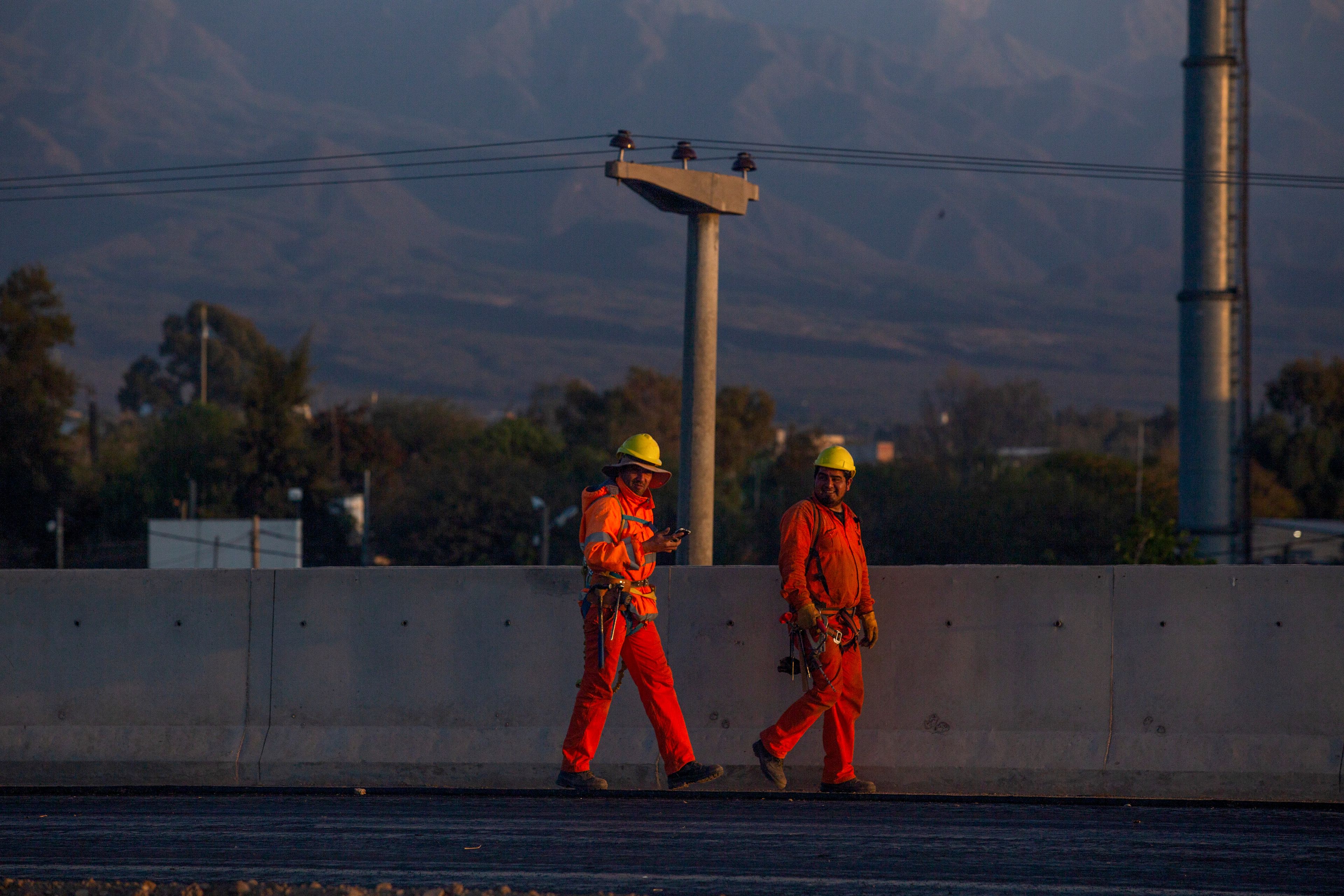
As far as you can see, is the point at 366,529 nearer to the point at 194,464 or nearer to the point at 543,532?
the point at 543,532

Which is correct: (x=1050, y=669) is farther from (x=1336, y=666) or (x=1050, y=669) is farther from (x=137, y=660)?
(x=137, y=660)

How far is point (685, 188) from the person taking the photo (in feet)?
37.1

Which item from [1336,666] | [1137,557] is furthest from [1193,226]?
[1336,666]

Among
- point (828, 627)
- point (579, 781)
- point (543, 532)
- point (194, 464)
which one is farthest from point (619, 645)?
point (194, 464)

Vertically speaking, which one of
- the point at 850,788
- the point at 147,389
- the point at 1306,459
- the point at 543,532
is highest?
the point at 147,389

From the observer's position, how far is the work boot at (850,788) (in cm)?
838

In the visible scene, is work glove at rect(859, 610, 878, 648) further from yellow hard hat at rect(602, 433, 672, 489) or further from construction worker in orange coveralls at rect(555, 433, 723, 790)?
yellow hard hat at rect(602, 433, 672, 489)

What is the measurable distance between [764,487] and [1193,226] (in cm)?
4919

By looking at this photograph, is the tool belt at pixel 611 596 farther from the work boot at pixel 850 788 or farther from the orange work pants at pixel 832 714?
the work boot at pixel 850 788

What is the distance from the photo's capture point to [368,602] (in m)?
8.87

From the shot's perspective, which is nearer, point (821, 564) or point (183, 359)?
point (821, 564)

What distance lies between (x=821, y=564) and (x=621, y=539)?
3.67 ft

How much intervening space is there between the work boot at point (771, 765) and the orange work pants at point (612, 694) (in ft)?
1.25

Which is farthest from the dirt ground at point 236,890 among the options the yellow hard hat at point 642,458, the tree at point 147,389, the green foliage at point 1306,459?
the tree at point 147,389
